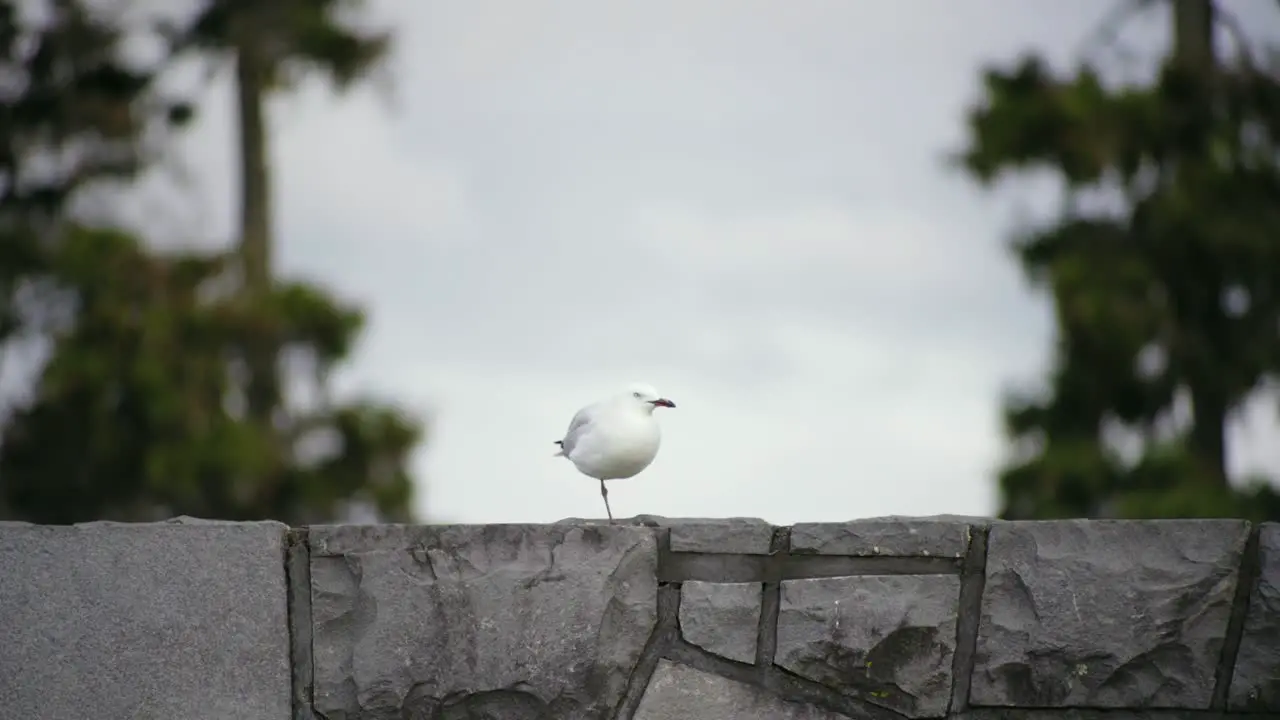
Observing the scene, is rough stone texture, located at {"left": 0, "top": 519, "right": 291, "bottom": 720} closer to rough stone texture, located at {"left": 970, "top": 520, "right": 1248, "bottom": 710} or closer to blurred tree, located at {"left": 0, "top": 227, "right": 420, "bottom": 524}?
rough stone texture, located at {"left": 970, "top": 520, "right": 1248, "bottom": 710}

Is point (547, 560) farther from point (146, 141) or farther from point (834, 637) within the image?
point (146, 141)

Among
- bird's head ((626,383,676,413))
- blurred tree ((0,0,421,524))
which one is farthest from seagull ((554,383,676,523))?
blurred tree ((0,0,421,524))

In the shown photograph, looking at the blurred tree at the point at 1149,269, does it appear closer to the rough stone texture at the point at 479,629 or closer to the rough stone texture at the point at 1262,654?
the rough stone texture at the point at 1262,654

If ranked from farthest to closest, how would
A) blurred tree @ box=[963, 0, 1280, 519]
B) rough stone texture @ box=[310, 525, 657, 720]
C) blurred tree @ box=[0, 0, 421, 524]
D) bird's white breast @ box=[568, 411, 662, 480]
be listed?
blurred tree @ box=[0, 0, 421, 524], blurred tree @ box=[963, 0, 1280, 519], bird's white breast @ box=[568, 411, 662, 480], rough stone texture @ box=[310, 525, 657, 720]

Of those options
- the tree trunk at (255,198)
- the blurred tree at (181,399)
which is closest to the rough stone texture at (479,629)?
the blurred tree at (181,399)

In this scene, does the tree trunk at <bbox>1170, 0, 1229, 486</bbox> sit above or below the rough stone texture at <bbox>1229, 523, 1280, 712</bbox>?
above

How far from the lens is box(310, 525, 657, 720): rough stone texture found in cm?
370

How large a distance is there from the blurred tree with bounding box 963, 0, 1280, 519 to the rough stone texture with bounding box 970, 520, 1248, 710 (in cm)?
578

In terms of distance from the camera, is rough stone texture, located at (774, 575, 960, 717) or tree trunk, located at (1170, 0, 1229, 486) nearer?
rough stone texture, located at (774, 575, 960, 717)

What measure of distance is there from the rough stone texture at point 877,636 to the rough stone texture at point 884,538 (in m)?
0.06

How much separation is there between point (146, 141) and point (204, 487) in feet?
9.10

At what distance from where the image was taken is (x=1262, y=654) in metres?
3.78

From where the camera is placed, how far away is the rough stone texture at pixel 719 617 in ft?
12.2

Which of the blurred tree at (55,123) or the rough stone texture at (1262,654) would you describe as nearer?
the rough stone texture at (1262,654)
